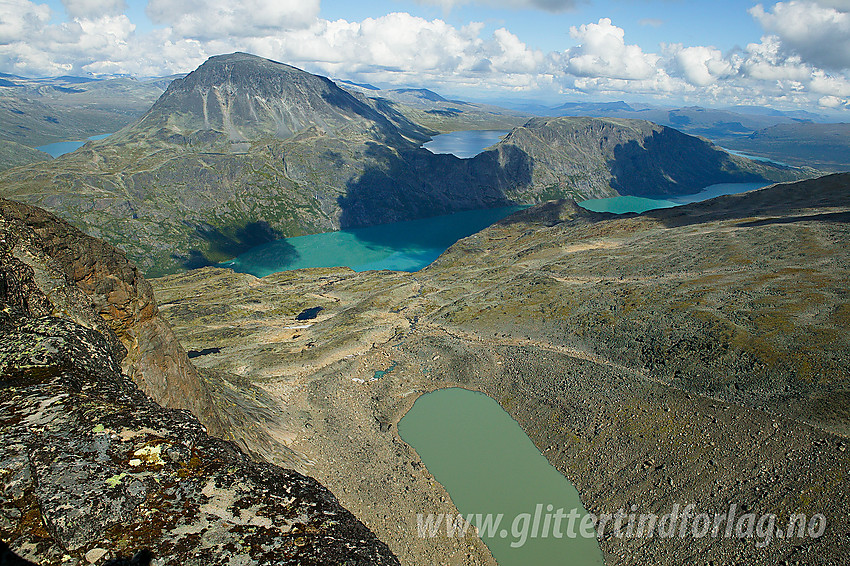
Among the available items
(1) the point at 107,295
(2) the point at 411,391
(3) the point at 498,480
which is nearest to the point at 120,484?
(1) the point at 107,295

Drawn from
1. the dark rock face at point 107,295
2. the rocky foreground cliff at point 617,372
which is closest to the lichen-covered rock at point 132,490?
the dark rock face at point 107,295

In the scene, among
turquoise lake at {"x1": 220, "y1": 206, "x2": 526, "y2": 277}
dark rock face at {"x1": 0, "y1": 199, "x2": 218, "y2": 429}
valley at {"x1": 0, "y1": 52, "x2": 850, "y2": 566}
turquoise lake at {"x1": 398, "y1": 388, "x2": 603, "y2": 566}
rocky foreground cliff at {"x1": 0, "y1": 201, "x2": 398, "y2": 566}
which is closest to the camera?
rocky foreground cliff at {"x1": 0, "y1": 201, "x2": 398, "y2": 566}

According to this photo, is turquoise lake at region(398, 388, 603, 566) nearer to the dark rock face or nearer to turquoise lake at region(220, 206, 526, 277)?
the dark rock face

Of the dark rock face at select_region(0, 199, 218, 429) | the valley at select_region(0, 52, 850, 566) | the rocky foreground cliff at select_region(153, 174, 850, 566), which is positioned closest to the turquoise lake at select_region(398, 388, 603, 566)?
the valley at select_region(0, 52, 850, 566)

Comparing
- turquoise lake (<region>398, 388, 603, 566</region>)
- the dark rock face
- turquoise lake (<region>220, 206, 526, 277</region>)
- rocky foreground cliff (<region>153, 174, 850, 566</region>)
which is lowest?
turquoise lake (<region>220, 206, 526, 277</region>)

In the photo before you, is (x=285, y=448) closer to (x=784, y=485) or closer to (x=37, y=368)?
(x=37, y=368)

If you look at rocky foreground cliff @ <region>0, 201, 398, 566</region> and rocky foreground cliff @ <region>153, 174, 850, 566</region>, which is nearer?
rocky foreground cliff @ <region>0, 201, 398, 566</region>

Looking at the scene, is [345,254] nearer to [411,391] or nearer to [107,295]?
[411,391]
